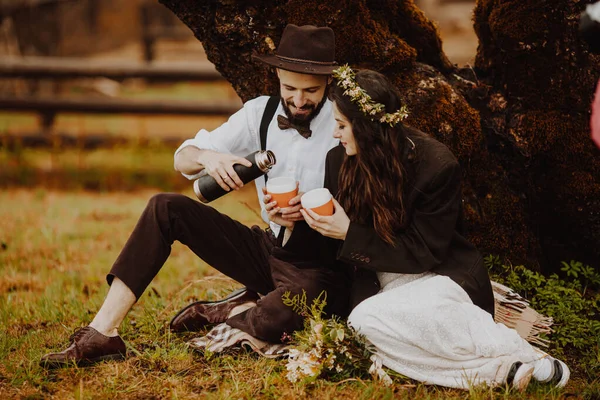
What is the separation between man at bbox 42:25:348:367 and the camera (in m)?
3.29

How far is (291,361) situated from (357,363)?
302 millimetres

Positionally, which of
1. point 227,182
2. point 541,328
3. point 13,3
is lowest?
point 541,328

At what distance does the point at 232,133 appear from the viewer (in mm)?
3568

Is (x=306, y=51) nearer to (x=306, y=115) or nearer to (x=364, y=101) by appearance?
(x=306, y=115)

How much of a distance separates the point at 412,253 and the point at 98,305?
2.16 m

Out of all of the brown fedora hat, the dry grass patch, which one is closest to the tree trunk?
the brown fedora hat

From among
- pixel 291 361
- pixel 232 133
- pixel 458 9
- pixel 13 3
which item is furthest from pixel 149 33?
pixel 291 361

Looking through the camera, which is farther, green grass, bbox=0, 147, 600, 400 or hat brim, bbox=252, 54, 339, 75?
hat brim, bbox=252, 54, 339, 75

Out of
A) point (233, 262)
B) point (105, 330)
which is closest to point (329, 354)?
point (233, 262)

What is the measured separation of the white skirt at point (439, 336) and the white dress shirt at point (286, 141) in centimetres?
77

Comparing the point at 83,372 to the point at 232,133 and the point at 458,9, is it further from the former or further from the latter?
the point at 458,9

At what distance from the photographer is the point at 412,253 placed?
306 centimetres

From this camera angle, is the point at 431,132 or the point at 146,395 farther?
the point at 431,132

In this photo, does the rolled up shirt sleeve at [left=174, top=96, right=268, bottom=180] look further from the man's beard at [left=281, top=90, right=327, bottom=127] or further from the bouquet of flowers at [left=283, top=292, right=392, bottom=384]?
the bouquet of flowers at [left=283, top=292, right=392, bottom=384]
